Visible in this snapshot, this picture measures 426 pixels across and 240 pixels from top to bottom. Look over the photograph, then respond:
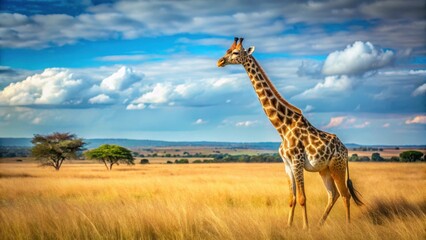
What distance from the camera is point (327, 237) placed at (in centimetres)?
832

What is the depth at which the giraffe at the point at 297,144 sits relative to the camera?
964 cm

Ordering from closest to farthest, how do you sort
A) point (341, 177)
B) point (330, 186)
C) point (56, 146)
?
point (341, 177) < point (330, 186) < point (56, 146)

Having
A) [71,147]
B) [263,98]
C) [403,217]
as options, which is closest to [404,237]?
[403,217]

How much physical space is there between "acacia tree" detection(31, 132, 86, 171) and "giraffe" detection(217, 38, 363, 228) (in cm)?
4246

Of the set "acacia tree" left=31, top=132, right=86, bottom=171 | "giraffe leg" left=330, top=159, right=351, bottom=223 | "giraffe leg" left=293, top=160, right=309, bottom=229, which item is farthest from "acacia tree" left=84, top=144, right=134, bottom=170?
"giraffe leg" left=293, top=160, right=309, bottom=229

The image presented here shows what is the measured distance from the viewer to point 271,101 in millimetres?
10188

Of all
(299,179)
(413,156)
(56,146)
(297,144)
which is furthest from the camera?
(413,156)

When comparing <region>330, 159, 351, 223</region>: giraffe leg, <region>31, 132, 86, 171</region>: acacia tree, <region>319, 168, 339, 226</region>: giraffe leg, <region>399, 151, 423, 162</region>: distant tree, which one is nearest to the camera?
<region>330, 159, 351, 223</region>: giraffe leg

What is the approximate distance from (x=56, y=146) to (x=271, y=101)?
43.0 m

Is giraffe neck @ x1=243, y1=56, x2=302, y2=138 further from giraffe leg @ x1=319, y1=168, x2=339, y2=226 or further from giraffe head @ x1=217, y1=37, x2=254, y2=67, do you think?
giraffe leg @ x1=319, y1=168, x2=339, y2=226

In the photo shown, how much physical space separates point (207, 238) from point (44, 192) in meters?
14.0

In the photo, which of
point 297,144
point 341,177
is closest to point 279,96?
point 297,144

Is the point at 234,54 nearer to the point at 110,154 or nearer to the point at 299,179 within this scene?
the point at 299,179

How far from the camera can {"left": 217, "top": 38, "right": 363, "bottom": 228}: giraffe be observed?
31.6ft
